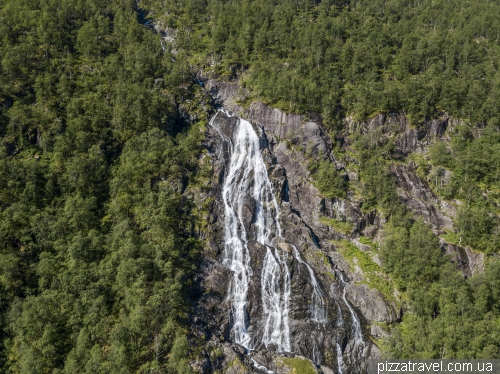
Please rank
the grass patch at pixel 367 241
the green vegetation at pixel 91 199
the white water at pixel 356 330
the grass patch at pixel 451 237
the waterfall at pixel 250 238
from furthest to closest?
1. the grass patch at pixel 367 241
2. the grass patch at pixel 451 237
3. the waterfall at pixel 250 238
4. the white water at pixel 356 330
5. the green vegetation at pixel 91 199

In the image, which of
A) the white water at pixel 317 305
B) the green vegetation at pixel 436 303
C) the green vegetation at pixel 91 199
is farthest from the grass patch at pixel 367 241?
the green vegetation at pixel 91 199

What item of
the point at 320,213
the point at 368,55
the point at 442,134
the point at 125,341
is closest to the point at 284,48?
the point at 368,55

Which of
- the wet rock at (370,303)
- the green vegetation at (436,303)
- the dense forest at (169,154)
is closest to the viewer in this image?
the dense forest at (169,154)

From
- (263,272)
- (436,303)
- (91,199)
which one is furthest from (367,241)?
(91,199)

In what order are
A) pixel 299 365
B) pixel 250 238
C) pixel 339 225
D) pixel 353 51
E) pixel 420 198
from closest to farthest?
1. pixel 299 365
2. pixel 250 238
3. pixel 339 225
4. pixel 420 198
5. pixel 353 51

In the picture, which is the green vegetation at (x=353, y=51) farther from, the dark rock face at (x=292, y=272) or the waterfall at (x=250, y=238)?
the waterfall at (x=250, y=238)

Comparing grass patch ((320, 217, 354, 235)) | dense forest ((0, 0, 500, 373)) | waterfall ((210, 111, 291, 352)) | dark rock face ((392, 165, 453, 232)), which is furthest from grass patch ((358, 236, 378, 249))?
waterfall ((210, 111, 291, 352))

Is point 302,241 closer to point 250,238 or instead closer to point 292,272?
point 292,272
